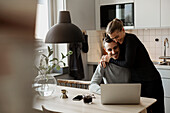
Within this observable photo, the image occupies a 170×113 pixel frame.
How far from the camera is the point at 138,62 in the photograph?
8.19ft

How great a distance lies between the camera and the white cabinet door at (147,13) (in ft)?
13.2

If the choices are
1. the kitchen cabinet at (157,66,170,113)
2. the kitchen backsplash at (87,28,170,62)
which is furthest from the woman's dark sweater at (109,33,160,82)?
the kitchen backsplash at (87,28,170,62)

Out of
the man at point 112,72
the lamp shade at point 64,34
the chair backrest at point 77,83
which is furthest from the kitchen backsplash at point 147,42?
the lamp shade at point 64,34

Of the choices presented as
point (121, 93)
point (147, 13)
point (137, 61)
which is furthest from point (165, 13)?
point (121, 93)

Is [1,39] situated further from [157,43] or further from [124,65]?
[157,43]

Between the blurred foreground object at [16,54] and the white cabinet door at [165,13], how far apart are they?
4114 mm

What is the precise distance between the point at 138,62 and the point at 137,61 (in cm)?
1

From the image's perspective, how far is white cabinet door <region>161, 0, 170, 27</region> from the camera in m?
3.89

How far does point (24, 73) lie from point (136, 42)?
2.42m

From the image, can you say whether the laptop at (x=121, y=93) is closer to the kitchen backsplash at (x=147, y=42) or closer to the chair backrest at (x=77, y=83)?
the chair backrest at (x=77, y=83)

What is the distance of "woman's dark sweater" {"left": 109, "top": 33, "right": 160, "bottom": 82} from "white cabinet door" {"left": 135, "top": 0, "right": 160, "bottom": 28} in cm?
175

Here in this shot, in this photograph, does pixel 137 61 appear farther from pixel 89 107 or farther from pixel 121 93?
pixel 89 107

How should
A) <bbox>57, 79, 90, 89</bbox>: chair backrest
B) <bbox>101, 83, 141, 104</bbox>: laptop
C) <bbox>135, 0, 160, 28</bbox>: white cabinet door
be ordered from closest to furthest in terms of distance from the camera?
<bbox>101, 83, 141, 104</bbox>: laptop < <bbox>57, 79, 90, 89</bbox>: chair backrest < <bbox>135, 0, 160, 28</bbox>: white cabinet door

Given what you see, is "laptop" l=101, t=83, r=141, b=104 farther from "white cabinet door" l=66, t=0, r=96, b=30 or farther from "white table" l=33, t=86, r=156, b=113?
"white cabinet door" l=66, t=0, r=96, b=30
